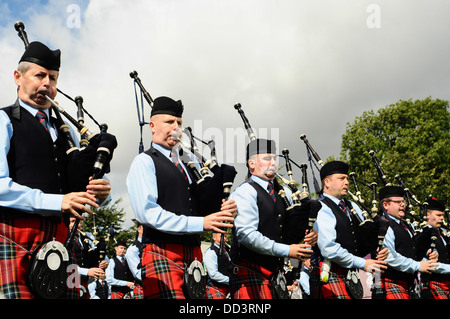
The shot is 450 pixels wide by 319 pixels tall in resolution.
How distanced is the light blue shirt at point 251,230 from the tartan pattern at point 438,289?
4.46 metres

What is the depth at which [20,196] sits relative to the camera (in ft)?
8.77

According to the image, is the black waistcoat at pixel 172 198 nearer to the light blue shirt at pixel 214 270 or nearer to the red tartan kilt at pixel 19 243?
the red tartan kilt at pixel 19 243

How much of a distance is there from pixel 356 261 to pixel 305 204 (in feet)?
4.06

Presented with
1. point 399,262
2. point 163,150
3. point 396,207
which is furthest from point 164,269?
point 396,207

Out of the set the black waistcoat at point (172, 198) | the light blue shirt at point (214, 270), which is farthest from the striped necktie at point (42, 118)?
the light blue shirt at point (214, 270)

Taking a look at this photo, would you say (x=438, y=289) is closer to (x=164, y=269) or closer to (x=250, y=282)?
(x=250, y=282)

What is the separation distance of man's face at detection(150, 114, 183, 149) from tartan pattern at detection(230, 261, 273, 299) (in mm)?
1429

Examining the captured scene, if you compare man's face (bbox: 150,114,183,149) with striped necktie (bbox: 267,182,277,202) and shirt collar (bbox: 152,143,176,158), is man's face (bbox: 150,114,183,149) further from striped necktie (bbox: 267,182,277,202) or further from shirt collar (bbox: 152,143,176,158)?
striped necktie (bbox: 267,182,277,202)

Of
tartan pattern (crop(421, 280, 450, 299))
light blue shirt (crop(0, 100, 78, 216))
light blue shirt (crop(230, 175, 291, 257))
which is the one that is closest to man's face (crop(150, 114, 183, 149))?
light blue shirt (crop(230, 175, 291, 257))

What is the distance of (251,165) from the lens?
5.30m

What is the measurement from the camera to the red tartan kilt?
2641mm

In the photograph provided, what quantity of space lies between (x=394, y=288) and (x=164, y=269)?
436 cm

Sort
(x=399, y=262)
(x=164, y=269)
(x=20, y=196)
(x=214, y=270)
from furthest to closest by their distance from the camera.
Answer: (x=214, y=270) < (x=399, y=262) < (x=164, y=269) < (x=20, y=196)
